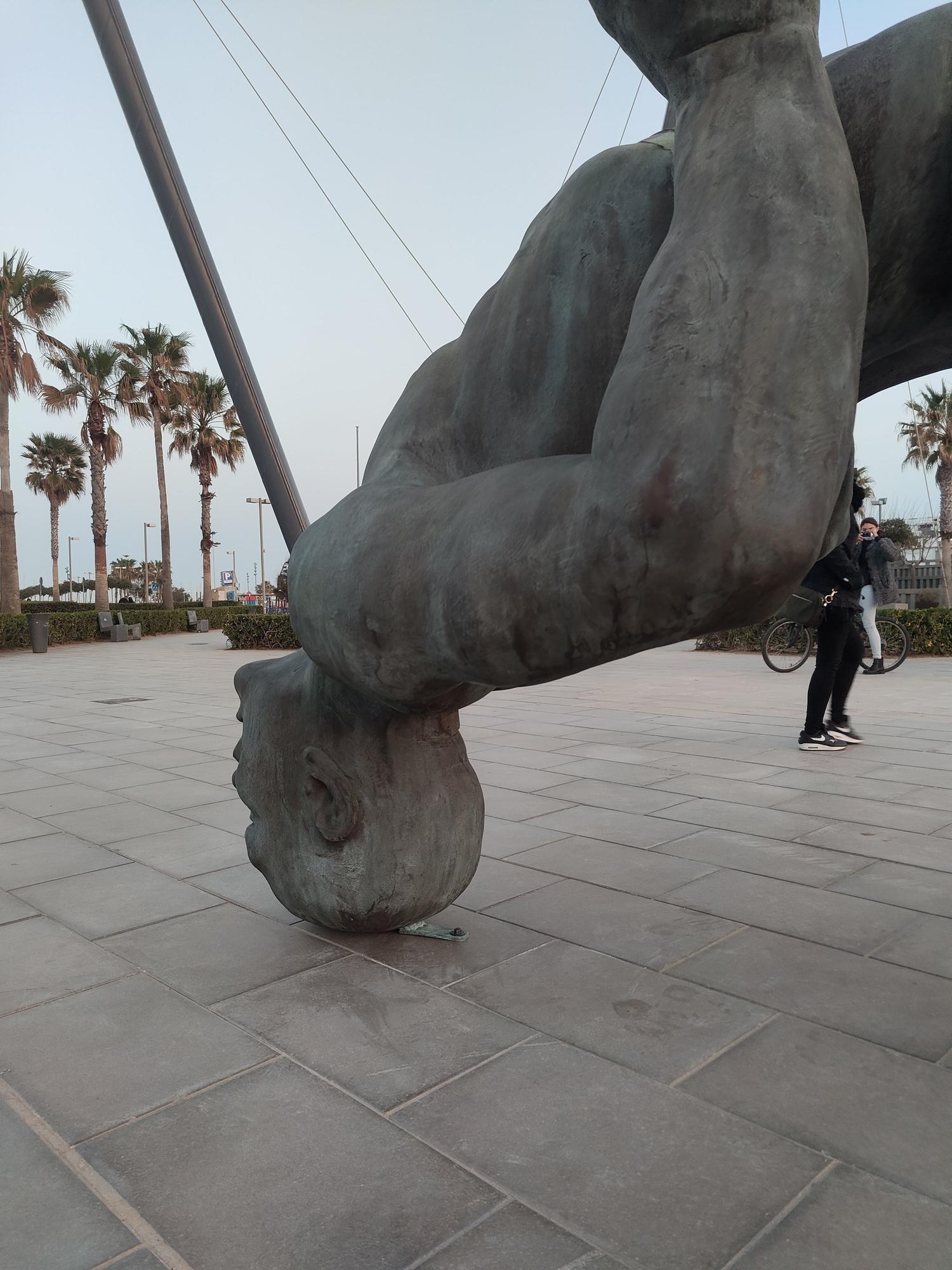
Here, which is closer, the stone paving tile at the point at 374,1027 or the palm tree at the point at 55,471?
the stone paving tile at the point at 374,1027

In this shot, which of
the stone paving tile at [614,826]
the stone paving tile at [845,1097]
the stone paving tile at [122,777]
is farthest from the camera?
the stone paving tile at [122,777]

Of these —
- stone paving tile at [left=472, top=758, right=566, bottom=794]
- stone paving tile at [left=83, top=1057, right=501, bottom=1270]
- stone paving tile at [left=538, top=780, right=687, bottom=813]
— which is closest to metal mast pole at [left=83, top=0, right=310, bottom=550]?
stone paving tile at [left=472, top=758, right=566, bottom=794]

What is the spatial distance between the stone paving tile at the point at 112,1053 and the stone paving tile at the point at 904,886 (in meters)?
1.89

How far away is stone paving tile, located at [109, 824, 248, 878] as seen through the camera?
3.39 meters

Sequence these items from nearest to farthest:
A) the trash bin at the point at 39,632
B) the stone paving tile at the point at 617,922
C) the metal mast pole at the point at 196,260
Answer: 1. the stone paving tile at the point at 617,922
2. the metal mast pole at the point at 196,260
3. the trash bin at the point at 39,632

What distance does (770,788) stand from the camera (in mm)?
4559

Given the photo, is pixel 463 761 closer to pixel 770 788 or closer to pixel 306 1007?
pixel 306 1007

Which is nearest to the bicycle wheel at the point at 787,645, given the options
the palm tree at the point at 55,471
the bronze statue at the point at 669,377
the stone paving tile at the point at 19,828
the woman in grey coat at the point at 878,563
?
the woman in grey coat at the point at 878,563

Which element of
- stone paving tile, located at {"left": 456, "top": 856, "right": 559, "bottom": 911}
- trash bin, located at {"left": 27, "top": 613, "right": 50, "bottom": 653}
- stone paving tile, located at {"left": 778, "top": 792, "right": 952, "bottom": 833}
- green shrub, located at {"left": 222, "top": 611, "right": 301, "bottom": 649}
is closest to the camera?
stone paving tile, located at {"left": 456, "top": 856, "right": 559, "bottom": 911}

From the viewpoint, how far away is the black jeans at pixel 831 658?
5.81m

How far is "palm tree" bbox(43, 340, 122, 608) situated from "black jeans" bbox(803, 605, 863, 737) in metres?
26.4

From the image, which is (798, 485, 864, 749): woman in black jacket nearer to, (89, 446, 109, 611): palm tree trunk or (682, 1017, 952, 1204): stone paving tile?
(682, 1017, 952, 1204): stone paving tile

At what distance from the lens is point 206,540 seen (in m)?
38.1

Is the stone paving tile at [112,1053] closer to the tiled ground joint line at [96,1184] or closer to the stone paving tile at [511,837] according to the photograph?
the tiled ground joint line at [96,1184]
